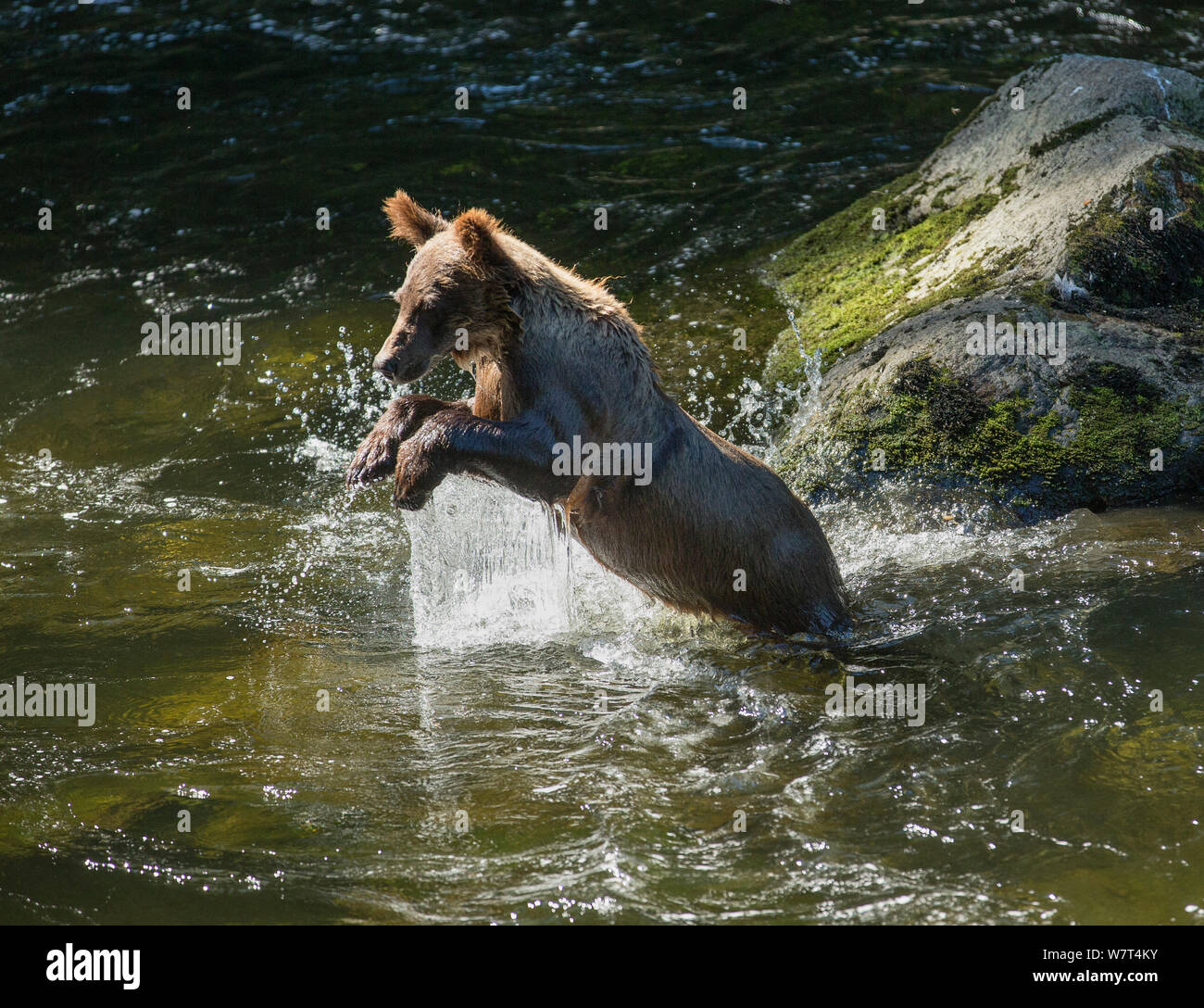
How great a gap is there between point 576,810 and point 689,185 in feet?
26.1

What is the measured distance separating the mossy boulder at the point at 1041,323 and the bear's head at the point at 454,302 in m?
2.57

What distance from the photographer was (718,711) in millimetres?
5223

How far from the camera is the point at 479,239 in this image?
5.29 metres

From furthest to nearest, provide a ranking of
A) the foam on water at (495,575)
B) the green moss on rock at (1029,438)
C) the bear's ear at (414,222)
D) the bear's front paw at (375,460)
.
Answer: the green moss on rock at (1029,438)
the foam on water at (495,575)
the bear's ear at (414,222)
the bear's front paw at (375,460)

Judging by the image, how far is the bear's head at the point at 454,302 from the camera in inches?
207

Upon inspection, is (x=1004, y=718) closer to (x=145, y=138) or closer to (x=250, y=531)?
(x=250, y=531)

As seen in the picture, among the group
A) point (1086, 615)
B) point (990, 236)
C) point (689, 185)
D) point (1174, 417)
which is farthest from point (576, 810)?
point (689, 185)

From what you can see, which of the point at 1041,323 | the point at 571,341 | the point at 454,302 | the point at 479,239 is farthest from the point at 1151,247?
the point at 454,302

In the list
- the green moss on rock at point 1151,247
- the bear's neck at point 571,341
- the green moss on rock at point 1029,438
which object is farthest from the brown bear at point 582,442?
the green moss on rock at point 1151,247

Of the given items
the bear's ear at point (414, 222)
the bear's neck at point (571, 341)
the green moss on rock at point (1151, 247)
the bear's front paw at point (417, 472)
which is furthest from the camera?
the green moss on rock at point (1151, 247)

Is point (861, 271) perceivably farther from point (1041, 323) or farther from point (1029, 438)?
point (1029, 438)

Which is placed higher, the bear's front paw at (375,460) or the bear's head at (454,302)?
the bear's head at (454,302)

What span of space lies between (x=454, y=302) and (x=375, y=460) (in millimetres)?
849

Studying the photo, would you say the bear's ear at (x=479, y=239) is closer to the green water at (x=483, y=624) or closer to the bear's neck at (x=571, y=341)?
the bear's neck at (x=571, y=341)
